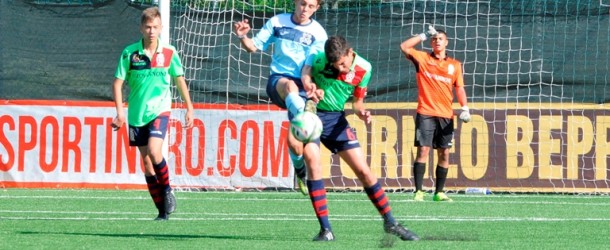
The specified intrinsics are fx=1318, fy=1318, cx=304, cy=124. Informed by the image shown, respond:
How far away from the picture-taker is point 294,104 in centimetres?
936

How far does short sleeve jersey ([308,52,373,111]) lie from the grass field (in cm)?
99

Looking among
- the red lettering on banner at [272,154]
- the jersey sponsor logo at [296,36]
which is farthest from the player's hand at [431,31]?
the jersey sponsor logo at [296,36]

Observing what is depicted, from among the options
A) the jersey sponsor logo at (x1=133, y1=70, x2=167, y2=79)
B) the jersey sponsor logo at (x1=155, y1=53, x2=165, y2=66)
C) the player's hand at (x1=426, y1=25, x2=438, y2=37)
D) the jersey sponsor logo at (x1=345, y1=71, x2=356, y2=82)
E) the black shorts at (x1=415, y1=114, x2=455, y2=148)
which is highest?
the jersey sponsor logo at (x1=345, y1=71, x2=356, y2=82)

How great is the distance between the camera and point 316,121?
887 centimetres

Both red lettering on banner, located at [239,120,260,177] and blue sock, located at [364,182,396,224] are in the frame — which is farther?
red lettering on banner, located at [239,120,260,177]

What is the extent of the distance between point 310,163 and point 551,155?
781 cm

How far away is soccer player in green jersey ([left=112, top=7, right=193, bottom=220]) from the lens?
11.0 m

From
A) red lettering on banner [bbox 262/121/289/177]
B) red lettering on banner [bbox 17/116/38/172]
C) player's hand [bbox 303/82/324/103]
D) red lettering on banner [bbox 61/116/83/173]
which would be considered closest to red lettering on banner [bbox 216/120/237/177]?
red lettering on banner [bbox 262/121/289/177]

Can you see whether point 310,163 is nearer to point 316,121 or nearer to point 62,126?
point 316,121

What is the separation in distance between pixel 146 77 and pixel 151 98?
21cm

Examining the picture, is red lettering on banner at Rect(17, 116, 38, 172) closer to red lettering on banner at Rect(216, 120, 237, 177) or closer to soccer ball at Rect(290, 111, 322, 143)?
red lettering on banner at Rect(216, 120, 237, 177)

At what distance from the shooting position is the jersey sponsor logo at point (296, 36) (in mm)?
10422

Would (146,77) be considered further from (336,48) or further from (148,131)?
(336,48)

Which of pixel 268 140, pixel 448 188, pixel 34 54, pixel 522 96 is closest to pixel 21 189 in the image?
pixel 34 54
